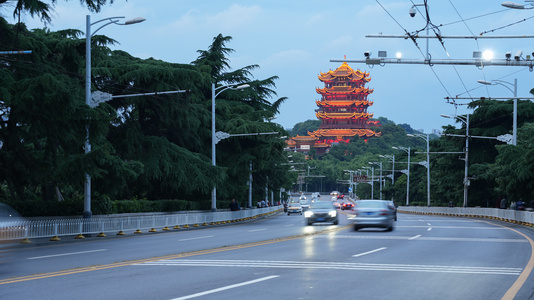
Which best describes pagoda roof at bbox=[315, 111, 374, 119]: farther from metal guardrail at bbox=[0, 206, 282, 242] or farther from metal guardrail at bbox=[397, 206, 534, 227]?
metal guardrail at bbox=[0, 206, 282, 242]

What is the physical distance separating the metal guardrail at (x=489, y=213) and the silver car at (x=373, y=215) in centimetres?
1196

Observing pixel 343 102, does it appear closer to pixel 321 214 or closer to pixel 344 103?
pixel 344 103

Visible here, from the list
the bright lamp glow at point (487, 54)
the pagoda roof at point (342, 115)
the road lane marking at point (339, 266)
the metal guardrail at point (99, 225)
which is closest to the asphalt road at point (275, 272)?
the road lane marking at point (339, 266)

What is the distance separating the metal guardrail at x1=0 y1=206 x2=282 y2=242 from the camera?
57.1ft

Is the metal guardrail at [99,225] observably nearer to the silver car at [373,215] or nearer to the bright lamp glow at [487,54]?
the silver car at [373,215]

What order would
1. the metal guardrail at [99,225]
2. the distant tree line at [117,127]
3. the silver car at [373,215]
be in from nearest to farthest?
the metal guardrail at [99,225]
the distant tree line at [117,127]
the silver car at [373,215]

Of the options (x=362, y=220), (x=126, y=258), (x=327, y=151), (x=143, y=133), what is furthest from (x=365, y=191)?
(x=126, y=258)

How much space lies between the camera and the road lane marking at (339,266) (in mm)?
14016

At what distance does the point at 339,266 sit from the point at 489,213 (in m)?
42.5

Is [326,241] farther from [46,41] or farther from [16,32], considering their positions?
[46,41]

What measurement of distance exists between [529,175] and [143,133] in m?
25.3

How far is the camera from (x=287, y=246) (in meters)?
20.5

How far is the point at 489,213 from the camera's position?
53.8 metres

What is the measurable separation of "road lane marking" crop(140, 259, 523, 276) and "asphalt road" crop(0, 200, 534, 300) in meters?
0.02
